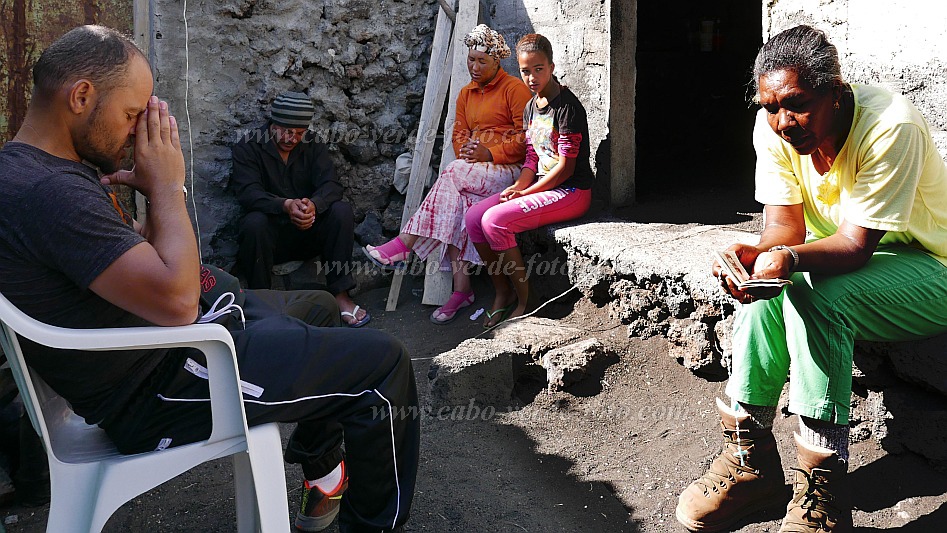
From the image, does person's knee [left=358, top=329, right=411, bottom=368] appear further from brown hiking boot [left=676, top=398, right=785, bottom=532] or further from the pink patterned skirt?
the pink patterned skirt

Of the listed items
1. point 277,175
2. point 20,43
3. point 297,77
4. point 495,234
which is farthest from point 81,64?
point 297,77

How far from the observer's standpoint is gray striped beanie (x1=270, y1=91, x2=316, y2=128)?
5016 mm

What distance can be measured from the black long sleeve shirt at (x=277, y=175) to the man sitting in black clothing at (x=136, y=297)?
110 inches

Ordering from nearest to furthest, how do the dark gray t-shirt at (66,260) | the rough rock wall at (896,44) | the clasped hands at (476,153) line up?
the dark gray t-shirt at (66,260) → the rough rock wall at (896,44) → the clasped hands at (476,153)

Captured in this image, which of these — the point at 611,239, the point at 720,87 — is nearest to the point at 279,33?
the point at 611,239

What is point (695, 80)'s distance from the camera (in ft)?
26.1

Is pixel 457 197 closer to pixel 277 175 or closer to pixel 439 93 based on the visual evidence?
pixel 439 93

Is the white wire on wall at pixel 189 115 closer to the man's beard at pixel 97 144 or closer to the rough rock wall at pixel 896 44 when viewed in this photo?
the man's beard at pixel 97 144

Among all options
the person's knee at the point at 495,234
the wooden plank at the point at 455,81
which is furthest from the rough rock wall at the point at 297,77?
the person's knee at the point at 495,234

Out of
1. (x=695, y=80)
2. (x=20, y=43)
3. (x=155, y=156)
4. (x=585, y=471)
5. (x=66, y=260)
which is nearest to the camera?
(x=66, y=260)

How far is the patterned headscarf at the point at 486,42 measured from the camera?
Answer: 4.91m

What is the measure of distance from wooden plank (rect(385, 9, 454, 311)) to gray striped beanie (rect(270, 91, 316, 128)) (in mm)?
817

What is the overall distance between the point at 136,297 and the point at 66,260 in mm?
161

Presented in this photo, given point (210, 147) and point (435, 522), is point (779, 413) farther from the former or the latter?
point (210, 147)
